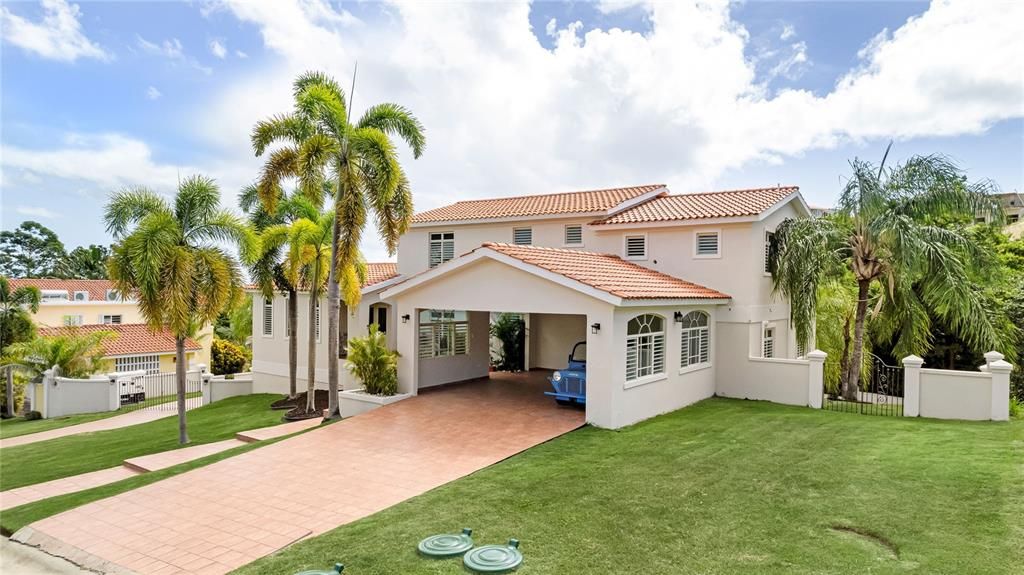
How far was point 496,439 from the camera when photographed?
45.2ft

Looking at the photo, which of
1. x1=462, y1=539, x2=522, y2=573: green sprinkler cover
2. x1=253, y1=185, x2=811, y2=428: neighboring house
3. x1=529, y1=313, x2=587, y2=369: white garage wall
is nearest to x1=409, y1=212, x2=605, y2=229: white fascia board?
x1=253, y1=185, x2=811, y2=428: neighboring house

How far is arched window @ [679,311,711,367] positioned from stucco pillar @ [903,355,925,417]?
18.1 ft

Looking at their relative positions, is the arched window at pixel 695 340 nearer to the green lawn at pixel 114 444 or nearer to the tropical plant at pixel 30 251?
the green lawn at pixel 114 444

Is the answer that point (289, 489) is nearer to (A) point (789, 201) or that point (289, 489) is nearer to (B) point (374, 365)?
(B) point (374, 365)

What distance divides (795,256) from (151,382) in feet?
103

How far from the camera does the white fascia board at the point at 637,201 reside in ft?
72.1

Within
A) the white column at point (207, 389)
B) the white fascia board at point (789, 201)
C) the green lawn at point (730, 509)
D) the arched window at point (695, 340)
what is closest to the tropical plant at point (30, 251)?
the white column at point (207, 389)

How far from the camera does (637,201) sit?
76.7 ft

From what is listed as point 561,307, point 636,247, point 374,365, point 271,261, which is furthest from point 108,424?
point 636,247

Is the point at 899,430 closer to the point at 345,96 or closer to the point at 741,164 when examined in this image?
the point at 741,164

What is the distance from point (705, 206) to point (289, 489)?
16.4m

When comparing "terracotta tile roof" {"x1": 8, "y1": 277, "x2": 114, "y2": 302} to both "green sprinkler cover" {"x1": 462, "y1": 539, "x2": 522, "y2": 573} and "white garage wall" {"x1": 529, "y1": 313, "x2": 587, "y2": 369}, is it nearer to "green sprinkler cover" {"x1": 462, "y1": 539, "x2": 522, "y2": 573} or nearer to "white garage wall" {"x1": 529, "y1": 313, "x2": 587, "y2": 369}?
"white garage wall" {"x1": 529, "y1": 313, "x2": 587, "y2": 369}

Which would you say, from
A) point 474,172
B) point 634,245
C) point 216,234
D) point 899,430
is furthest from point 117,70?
point 899,430

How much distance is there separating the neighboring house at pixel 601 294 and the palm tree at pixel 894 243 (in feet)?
4.80
